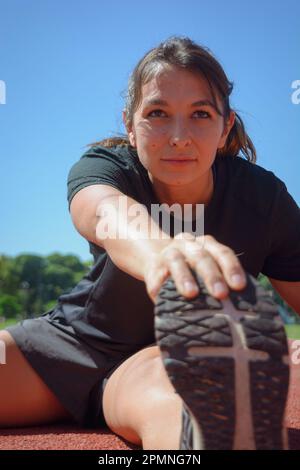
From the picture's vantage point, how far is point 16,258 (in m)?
67.1

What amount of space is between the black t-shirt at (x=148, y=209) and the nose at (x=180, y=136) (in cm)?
25

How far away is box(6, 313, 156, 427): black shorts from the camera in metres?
2.32

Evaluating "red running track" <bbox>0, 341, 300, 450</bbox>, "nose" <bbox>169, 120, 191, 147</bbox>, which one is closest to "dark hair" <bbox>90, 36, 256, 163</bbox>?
"nose" <bbox>169, 120, 191, 147</bbox>

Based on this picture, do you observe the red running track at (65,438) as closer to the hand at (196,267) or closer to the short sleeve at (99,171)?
the short sleeve at (99,171)

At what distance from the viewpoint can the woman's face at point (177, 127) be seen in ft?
6.86

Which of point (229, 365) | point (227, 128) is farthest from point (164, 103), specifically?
point (229, 365)

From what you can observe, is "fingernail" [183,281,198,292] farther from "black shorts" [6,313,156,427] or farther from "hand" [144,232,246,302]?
"black shorts" [6,313,156,427]

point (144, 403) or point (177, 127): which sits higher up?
point (177, 127)

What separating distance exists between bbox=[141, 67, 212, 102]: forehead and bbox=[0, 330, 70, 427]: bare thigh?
3.81ft

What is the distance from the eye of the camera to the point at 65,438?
2139 millimetres

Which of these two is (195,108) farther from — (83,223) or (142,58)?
(83,223)

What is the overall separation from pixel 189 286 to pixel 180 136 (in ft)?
3.25

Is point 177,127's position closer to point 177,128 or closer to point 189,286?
point 177,128
